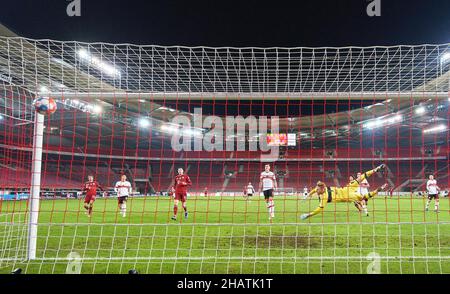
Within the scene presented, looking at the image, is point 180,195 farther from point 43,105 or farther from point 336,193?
point 43,105

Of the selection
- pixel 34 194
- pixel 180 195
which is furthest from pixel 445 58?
pixel 180 195

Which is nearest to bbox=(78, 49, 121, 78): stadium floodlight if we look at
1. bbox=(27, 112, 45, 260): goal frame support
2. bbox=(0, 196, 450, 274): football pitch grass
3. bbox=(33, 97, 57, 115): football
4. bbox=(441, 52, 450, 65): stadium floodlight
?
bbox=(33, 97, 57, 115): football

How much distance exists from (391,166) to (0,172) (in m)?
34.4

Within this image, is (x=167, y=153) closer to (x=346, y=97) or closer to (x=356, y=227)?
(x=356, y=227)

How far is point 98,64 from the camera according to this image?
233 inches

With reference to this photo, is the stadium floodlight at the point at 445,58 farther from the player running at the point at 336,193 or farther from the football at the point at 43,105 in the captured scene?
the football at the point at 43,105

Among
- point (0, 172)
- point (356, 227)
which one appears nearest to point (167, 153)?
point (0, 172)

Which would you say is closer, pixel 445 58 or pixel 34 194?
pixel 445 58

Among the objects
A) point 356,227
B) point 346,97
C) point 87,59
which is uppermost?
point 87,59

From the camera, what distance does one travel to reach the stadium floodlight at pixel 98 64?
5691mm

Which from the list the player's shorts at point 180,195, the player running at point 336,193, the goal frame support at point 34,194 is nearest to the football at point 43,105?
the goal frame support at point 34,194

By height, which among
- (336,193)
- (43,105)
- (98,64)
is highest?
(98,64)

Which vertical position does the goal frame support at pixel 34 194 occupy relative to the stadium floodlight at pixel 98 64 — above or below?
below
